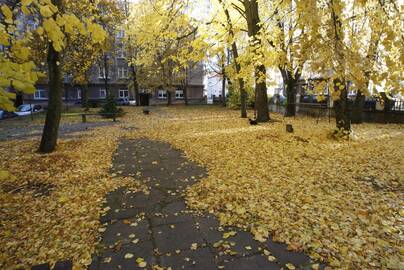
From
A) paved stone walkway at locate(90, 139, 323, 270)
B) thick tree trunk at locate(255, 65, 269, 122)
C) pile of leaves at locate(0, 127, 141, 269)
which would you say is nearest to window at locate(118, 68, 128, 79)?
thick tree trunk at locate(255, 65, 269, 122)

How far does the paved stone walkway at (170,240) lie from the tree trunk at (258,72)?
8.61 meters

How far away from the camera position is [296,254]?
3.49 meters

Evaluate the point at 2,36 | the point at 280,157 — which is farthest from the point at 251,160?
the point at 2,36

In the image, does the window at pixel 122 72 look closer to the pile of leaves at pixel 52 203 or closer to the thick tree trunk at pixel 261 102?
the thick tree trunk at pixel 261 102

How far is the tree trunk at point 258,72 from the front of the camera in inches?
499

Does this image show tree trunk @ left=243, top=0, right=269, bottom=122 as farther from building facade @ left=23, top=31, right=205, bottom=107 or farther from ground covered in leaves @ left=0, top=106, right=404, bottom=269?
building facade @ left=23, top=31, right=205, bottom=107

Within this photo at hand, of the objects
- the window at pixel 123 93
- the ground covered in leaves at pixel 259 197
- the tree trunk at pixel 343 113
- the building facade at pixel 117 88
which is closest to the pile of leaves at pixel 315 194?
the ground covered in leaves at pixel 259 197

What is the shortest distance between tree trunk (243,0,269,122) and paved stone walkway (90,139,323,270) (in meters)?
8.61

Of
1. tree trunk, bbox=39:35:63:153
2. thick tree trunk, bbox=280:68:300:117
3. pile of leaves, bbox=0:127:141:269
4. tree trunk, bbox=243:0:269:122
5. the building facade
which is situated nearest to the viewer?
pile of leaves, bbox=0:127:141:269

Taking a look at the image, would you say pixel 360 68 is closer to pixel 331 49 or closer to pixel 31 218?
pixel 331 49

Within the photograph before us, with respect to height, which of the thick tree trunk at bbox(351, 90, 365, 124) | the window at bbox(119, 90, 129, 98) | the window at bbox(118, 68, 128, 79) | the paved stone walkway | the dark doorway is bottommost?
the paved stone walkway

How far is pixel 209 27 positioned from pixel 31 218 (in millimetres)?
9258

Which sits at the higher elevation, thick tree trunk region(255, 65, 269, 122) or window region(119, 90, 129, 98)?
window region(119, 90, 129, 98)

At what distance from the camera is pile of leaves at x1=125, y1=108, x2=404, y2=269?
3.70 m
